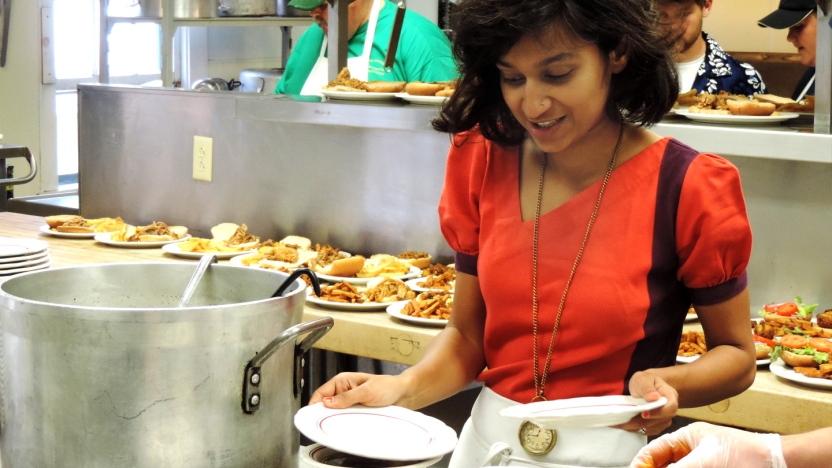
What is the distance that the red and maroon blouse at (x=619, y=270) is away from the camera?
4.50 feet

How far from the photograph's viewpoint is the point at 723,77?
11.2 feet

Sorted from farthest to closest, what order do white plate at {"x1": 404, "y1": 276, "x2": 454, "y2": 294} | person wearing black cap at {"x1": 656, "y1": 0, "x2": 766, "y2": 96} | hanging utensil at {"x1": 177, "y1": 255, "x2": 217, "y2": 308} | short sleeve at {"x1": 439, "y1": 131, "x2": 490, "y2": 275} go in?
person wearing black cap at {"x1": 656, "y1": 0, "x2": 766, "y2": 96} → white plate at {"x1": 404, "y1": 276, "x2": 454, "y2": 294} → short sleeve at {"x1": 439, "y1": 131, "x2": 490, "y2": 275} → hanging utensil at {"x1": 177, "y1": 255, "x2": 217, "y2": 308}

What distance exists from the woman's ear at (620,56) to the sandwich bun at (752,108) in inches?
37.9

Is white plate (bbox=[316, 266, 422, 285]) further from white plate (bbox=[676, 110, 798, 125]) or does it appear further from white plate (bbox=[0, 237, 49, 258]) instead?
white plate (bbox=[676, 110, 798, 125])

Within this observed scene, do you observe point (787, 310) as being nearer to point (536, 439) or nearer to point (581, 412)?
point (536, 439)

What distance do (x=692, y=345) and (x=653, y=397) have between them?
1.04 m

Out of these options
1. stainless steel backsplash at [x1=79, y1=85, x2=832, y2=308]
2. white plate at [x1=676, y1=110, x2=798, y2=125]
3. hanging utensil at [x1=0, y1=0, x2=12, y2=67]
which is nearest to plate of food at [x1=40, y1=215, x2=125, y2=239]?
stainless steel backsplash at [x1=79, y1=85, x2=832, y2=308]

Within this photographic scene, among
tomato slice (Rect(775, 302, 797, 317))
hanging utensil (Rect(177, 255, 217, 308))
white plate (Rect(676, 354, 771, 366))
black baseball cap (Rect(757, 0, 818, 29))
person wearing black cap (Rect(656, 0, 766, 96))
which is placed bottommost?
white plate (Rect(676, 354, 771, 366))

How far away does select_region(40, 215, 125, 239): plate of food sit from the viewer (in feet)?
11.2

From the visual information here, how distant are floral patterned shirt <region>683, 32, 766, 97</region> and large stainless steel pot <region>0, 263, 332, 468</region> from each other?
2.65 meters

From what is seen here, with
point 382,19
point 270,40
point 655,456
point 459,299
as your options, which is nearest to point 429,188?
point 382,19

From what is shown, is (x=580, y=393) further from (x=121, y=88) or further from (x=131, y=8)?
(x=131, y=8)

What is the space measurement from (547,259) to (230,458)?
0.61m

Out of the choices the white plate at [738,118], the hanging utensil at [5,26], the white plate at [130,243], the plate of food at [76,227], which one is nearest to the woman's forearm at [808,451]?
the white plate at [738,118]
